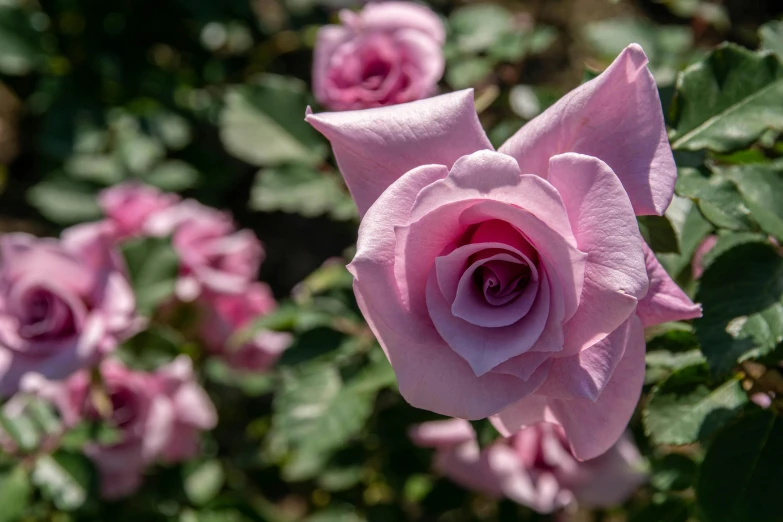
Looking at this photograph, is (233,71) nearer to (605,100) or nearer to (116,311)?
(116,311)

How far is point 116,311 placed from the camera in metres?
1.15

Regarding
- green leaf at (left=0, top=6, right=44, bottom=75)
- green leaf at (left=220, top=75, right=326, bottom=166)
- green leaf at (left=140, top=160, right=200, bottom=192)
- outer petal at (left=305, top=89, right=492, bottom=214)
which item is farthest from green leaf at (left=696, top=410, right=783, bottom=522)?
green leaf at (left=0, top=6, right=44, bottom=75)

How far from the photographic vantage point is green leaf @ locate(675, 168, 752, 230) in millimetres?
717

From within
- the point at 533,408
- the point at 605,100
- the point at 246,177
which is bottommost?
the point at 246,177

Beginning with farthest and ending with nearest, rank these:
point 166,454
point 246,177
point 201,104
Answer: point 246,177
point 201,104
point 166,454

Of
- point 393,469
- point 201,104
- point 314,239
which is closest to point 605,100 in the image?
point 393,469

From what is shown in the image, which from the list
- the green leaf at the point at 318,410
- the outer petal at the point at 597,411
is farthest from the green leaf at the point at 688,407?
the green leaf at the point at 318,410

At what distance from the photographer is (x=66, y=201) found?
→ 1.83 m

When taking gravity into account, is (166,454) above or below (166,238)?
below

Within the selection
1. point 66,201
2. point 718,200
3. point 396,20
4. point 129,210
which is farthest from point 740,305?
point 66,201

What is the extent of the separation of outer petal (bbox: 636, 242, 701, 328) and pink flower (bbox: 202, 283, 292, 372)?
878 mm

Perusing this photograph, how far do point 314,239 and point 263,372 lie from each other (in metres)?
0.93

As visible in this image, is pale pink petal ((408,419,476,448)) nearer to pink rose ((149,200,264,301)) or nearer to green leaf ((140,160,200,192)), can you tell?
pink rose ((149,200,264,301))

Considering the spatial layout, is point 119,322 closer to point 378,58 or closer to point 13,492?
point 13,492
